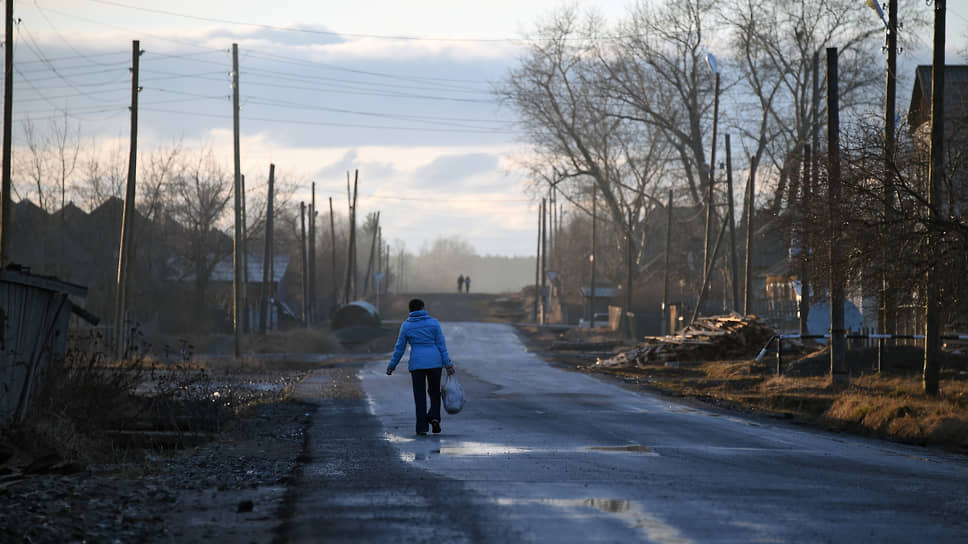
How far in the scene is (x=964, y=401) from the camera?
1688cm

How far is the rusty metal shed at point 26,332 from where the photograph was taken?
12.9 metres

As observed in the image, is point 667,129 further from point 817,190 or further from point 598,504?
point 598,504

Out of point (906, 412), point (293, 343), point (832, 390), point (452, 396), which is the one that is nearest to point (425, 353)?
point (452, 396)

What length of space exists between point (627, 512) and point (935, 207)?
11731mm

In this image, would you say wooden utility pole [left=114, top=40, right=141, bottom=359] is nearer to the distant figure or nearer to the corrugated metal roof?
the distant figure

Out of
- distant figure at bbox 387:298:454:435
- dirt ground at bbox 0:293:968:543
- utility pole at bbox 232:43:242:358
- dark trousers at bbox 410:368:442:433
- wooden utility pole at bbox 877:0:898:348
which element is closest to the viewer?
dirt ground at bbox 0:293:968:543

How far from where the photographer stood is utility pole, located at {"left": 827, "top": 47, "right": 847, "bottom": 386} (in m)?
17.8

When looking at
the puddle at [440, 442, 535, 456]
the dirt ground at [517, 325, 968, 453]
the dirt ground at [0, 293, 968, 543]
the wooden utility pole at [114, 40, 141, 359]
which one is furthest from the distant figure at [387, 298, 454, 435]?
the wooden utility pole at [114, 40, 141, 359]

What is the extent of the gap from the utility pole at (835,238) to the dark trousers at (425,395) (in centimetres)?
794

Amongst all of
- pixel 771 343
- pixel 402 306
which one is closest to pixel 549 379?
pixel 771 343

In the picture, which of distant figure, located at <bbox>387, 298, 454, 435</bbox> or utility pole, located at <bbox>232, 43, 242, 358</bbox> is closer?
Answer: distant figure, located at <bbox>387, 298, 454, 435</bbox>

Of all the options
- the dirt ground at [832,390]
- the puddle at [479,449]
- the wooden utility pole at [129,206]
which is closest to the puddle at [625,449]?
the puddle at [479,449]

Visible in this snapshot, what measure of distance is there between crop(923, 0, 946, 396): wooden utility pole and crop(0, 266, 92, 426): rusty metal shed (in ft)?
42.8

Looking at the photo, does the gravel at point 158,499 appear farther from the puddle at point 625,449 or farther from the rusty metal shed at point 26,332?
the puddle at point 625,449
